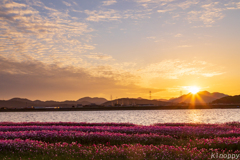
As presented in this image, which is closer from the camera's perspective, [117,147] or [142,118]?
[117,147]

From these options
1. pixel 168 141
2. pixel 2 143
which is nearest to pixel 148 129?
pixel 168 141

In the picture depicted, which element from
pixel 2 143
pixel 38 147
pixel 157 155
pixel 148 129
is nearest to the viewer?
pixel 157 155

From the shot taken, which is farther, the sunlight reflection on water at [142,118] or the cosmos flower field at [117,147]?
the sunlight reflection on water at [142,118]

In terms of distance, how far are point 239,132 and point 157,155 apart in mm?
13722

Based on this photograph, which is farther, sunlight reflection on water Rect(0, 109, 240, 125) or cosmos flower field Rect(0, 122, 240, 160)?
sunlight reflection on water Rect(0, 109, 240, 125)

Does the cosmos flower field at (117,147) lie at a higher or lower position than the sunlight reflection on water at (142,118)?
higher

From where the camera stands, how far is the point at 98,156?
12.2m

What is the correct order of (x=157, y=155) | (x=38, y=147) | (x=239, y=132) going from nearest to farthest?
(x=157, y=155)
(x=38, y=147)
(x=239, y=132)

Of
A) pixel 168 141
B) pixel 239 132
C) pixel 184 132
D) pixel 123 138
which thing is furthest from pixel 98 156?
pixel 239 132

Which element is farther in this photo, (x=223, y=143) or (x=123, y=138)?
(x=123, y=138)

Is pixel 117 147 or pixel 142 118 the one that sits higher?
pixel 117 147

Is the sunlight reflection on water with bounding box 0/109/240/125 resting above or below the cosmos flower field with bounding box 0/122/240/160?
below

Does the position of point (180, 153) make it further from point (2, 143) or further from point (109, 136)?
point (2, 143)

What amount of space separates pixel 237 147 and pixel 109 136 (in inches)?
381
